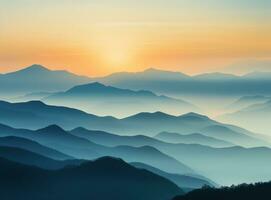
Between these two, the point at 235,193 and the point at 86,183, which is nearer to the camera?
the point at 235,193

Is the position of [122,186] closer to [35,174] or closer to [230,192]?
[35,174]

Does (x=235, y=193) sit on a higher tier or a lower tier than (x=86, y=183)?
lower

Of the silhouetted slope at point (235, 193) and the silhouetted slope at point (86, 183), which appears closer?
the silhouetted slope at point (235, 193)

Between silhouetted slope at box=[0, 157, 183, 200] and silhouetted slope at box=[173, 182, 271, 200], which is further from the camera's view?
silhouetted slope at box=[0, 157, 183, 200]

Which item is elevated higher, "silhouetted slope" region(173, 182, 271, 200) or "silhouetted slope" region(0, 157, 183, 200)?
"silhouetted slope" region(0, 157, 183, 200)

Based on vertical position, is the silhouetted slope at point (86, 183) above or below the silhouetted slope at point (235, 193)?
above

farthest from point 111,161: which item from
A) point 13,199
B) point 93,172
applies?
point 13,199
